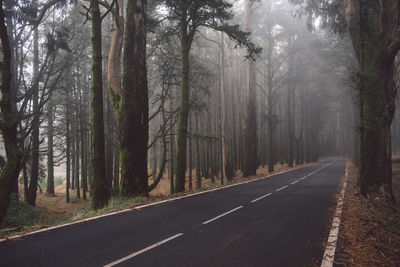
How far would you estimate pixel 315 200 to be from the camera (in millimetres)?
11375

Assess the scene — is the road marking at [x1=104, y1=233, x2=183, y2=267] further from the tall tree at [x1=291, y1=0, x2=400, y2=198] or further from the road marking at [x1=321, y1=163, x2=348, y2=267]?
the tall tree at [x1=291, y1=0, x2=400, y2=198]

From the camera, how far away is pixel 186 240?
5.97m

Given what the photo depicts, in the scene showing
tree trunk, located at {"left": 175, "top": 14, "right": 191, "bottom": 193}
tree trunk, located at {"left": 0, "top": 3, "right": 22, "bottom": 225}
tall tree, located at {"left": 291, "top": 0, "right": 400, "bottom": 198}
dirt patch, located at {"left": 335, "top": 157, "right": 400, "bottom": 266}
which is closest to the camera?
dirt patch, located at {"left": 335, "top": 157, "right": 400, "bottom": 266}

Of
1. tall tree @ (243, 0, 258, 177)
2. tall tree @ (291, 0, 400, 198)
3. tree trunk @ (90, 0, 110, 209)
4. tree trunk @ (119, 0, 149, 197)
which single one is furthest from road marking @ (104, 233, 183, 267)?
tall tree @ (243, 0, 258, 177)

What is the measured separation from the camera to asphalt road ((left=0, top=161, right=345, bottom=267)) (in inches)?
191

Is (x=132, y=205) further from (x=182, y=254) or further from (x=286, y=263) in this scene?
(x=286, y=263)

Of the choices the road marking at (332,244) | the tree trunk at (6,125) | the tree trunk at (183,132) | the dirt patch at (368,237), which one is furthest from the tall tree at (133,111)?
the dirt patch at (368,237)

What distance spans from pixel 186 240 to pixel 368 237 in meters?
4.06

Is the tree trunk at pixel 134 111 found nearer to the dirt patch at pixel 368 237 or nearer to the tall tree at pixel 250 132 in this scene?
the dirt patch at pixel 368 237

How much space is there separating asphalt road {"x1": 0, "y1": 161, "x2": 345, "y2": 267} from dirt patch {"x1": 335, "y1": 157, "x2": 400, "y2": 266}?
0.46 m

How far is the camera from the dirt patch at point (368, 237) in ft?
16.5

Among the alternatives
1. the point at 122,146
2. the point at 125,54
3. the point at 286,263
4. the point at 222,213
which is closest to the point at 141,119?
the point at 122,146

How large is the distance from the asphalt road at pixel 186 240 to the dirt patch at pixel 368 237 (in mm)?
461

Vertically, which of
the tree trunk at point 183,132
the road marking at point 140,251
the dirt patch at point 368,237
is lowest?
the dirt patch at point 368,237
